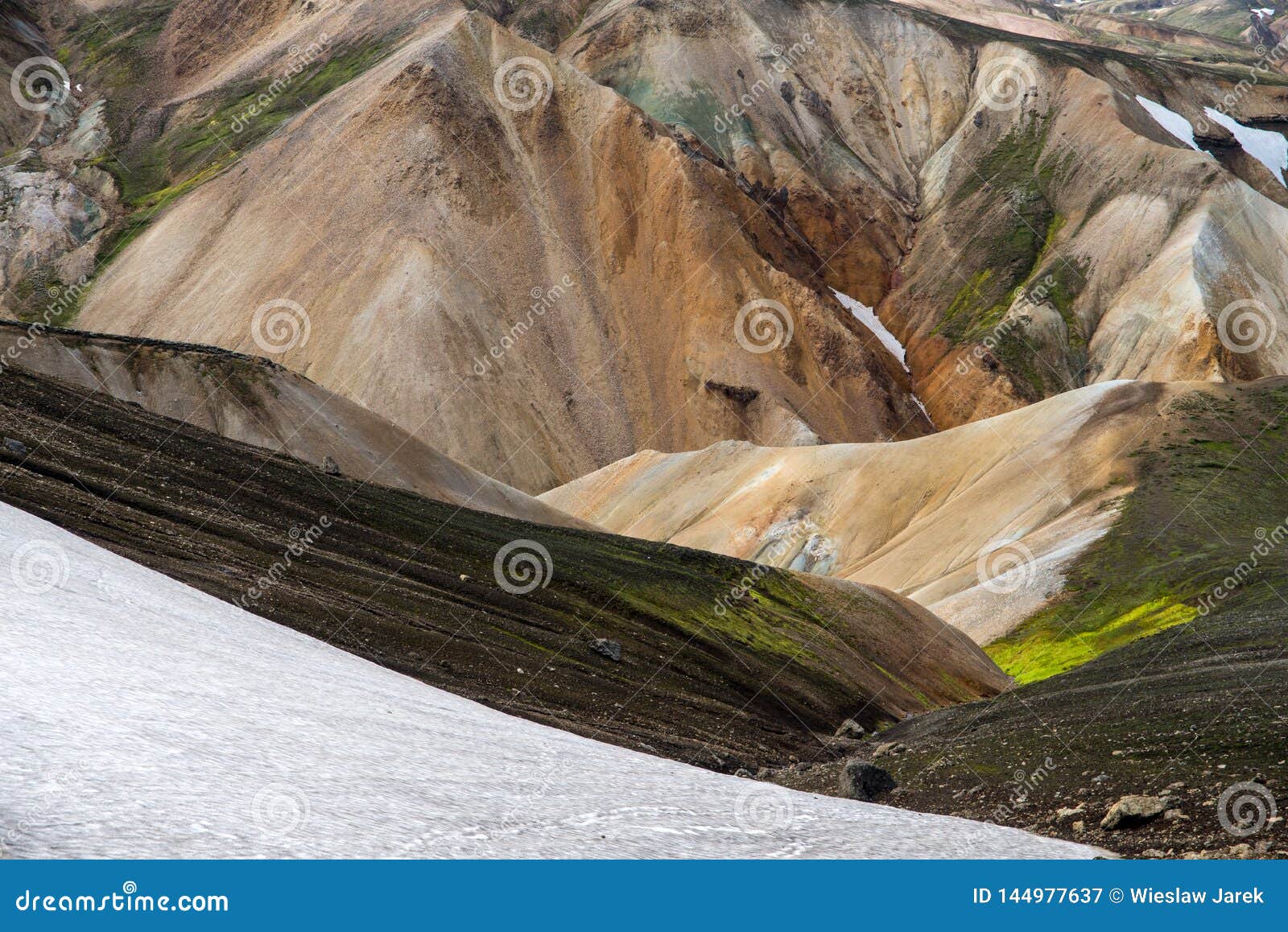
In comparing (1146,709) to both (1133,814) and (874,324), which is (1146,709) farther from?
(874,324)

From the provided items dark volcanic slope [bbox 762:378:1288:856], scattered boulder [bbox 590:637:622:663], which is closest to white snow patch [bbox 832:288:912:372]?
dark volcanic slope [bbox 762:378:1288:856]

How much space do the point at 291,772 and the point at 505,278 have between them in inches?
3253

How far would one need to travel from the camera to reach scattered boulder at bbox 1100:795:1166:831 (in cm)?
1695

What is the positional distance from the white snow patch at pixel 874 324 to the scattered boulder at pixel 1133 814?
9184 centimetres

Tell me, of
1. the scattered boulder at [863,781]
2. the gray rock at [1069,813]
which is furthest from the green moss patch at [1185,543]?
the gray rock at [1069,813]

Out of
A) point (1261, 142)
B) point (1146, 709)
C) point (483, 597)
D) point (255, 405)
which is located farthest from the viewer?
point (1261, 142)

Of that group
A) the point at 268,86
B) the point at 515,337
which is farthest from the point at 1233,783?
the point at 268,86

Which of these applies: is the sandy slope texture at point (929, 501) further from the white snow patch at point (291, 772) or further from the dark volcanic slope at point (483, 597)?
the white snow patch at point (291, 772)

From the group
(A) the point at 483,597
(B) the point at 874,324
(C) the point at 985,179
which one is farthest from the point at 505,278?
(A) the point at 483,597

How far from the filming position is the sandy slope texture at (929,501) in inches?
2338

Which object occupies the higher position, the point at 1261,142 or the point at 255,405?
the point at 1261,142

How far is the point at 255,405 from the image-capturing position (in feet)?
178

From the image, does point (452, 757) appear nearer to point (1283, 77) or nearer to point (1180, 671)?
point (1180, 671)

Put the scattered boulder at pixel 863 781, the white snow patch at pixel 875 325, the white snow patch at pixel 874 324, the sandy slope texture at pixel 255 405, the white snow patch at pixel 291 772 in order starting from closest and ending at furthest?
the white snow patch at pixel 291 772
the scattered boulder at pixel 863 781
the sandy slope texture at pixel 255 405
the white snow patch at pixel 875 325
the white snow patch at pixel 874 324
